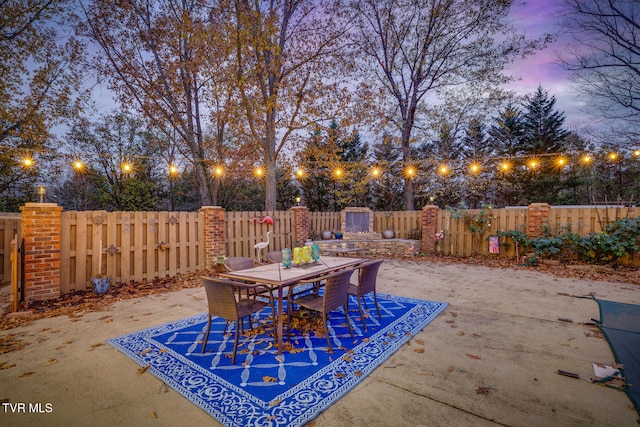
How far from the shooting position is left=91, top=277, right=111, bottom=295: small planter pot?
5020 millimetres

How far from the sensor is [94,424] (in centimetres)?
192

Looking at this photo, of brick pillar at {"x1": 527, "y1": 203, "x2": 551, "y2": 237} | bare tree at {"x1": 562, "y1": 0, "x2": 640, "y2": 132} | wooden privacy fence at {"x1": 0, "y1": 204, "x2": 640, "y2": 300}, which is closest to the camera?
wooden privacy fence at {"x1": 0, "y1": 204, "x2": 640, "y2": 300}

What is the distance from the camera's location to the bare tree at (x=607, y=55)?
10.5 metres

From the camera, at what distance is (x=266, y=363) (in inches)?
107

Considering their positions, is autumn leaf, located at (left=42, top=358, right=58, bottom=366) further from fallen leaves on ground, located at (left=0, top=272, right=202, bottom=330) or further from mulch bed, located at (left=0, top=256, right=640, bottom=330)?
mulch bed, located at (left=0, top=256, right=640, bottom=330)

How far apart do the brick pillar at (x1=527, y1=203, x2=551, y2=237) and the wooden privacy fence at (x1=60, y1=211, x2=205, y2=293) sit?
9.25 meters

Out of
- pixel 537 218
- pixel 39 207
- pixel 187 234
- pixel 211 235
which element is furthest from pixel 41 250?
pixel 537 218

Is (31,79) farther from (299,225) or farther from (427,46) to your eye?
(427,46)

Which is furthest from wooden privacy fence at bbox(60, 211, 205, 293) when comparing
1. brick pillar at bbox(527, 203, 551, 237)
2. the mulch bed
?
brick pillar at bbox(527, 203, 551, 237)

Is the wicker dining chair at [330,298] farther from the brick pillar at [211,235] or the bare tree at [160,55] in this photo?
the bare tree at [160,55]

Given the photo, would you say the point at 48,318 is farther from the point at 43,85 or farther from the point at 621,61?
the point at 621,61

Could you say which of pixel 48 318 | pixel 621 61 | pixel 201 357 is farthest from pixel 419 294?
pixel 621 61

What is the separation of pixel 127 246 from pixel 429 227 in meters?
8.89

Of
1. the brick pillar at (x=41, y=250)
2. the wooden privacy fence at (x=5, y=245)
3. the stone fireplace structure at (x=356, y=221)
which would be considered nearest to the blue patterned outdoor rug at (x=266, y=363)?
the brick pillar at (x=41, y=250)
